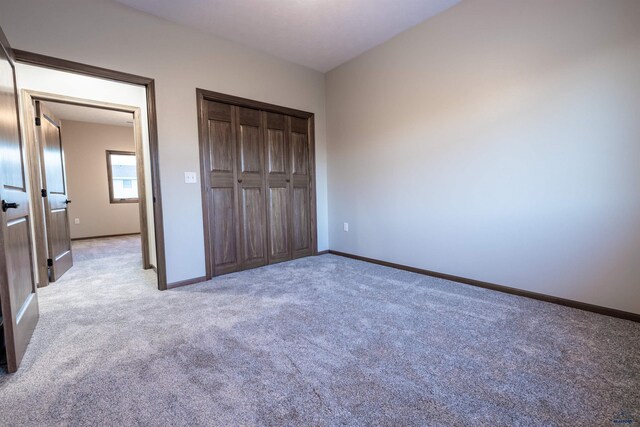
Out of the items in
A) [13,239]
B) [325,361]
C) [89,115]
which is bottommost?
[325,361]

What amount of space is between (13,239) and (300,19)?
111 inches

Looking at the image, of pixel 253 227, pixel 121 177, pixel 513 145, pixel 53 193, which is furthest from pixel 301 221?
pixel 121 177

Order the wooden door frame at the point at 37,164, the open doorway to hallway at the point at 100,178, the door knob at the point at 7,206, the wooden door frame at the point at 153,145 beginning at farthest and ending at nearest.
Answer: the open doorway to hallway at the point at 100,178 → the wooden door frame at the point at 37,164 → the wooden door frame at the point at 153,145 → the door knob at the point at 7,206

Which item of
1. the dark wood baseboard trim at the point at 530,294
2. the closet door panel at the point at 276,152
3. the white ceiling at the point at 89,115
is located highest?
the white ceiling at the point at 89,115

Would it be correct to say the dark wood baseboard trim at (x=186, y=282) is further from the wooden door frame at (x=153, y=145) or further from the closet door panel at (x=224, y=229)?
the closet door panel at (x=224, y=229)

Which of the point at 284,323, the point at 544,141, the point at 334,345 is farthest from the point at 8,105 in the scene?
the point at 544,141

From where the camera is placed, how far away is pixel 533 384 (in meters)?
1.35

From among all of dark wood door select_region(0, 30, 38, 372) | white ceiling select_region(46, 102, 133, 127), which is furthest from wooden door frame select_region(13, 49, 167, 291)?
white ceiling select_region(46, 102, 133, 127)

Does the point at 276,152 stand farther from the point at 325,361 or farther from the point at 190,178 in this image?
the point at 325,361

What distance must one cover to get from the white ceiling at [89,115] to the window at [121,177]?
734 millimetres

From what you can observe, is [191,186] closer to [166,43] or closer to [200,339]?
[166,43]

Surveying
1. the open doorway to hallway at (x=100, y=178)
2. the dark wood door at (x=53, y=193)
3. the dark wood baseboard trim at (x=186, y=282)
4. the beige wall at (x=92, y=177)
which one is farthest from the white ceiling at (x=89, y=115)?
the dark wood baseboard trim at (x=186, y=282)

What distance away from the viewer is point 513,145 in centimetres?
242

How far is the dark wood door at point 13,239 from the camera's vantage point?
4.95ft
